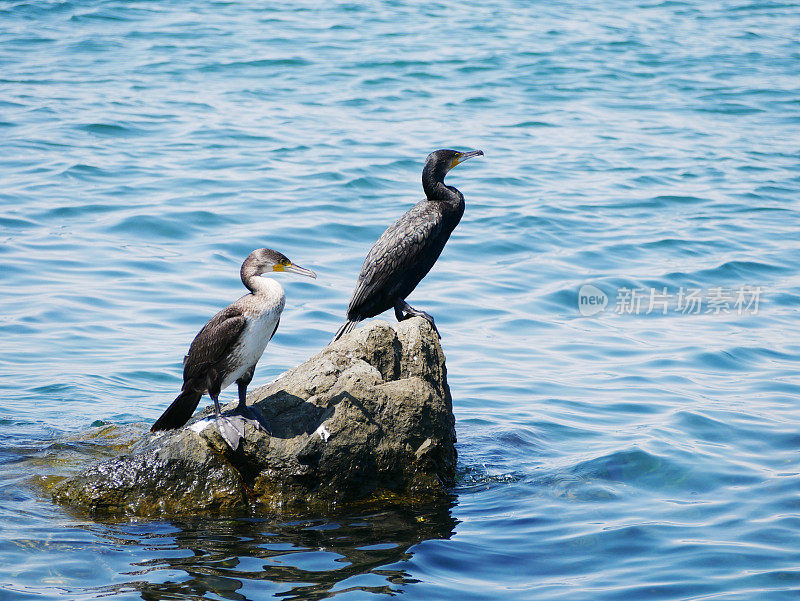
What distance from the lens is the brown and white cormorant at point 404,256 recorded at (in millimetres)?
6285

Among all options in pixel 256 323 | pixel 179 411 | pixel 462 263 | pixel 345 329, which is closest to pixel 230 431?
pixel 179 411

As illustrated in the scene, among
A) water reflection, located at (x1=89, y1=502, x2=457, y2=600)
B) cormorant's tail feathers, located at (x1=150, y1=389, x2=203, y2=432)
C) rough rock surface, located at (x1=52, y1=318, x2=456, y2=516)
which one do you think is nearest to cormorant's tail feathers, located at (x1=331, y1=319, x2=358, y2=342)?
rough rock surface, located at (x1=52, y1=318, x2=456, y2=516)

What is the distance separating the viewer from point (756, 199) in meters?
13.7

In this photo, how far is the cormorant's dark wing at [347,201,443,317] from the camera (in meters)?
6.28

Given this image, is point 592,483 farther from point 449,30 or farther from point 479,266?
point 449,30

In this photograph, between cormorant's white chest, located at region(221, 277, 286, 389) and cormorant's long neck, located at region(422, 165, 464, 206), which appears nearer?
cormorant's white chest, located at region(221, 277, 286, 389)

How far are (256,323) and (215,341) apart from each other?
234 mm

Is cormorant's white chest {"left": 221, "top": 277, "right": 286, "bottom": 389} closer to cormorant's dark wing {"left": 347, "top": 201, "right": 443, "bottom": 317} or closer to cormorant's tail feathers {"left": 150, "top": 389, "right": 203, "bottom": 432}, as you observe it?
cormorant's tail feathers {"left": 150, "top": 389, "right": 203, "bottom": 432}

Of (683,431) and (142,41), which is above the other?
(142,41)

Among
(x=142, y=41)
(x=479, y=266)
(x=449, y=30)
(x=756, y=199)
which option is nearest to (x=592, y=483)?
(x=479, y=266)

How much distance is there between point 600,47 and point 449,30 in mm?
3737

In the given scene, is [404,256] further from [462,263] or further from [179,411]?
[462,263]

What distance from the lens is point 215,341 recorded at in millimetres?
5031

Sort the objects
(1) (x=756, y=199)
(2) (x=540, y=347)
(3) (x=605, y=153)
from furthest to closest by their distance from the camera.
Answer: (3) (x=605, y=153)
(1) (x=756, y=199)
(2) (x=540, y=347)
